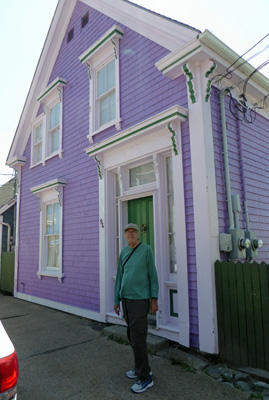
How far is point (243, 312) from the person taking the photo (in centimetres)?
411

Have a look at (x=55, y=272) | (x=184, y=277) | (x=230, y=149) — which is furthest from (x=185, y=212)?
(x=55, y=272)

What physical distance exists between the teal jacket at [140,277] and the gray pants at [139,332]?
0.31ft

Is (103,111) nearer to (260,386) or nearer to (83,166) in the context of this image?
(83,166)

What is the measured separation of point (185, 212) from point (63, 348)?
117 inches

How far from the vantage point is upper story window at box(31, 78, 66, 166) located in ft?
29.0

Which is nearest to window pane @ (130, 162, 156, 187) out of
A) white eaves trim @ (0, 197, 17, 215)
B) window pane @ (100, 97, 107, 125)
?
window pane @ (100, 97, 107, 125)

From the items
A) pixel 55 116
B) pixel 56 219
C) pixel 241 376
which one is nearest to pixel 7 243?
pixel 56 219

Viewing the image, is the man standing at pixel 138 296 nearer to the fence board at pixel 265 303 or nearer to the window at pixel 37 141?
the fence board at pixel 265 303

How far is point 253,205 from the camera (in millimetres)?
5629

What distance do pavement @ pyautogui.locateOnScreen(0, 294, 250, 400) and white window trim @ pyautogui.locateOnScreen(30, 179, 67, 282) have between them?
2.32 metres

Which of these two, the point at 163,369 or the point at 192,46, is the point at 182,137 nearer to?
the point at 192,46

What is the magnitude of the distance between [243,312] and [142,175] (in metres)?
3.14

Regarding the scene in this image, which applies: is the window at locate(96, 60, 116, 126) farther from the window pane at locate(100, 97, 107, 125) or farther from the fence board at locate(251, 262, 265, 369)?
the fence board at locate(251, 262, 265, 369)

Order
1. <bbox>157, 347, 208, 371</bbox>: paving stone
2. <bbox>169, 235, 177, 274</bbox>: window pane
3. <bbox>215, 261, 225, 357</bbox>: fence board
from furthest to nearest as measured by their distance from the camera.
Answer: <bbox>169, 235, 177, 274</bbox>: window pane
<bbox>215, 261, 225, 357</bbox>: fence board
<bbox>157, 347, 208, 371</bbox>: paving stone
